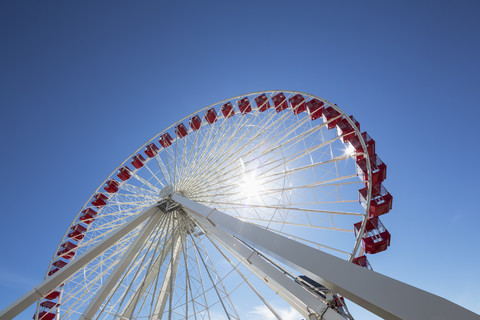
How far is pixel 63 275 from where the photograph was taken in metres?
9.17

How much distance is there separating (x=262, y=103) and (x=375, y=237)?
9.21 m

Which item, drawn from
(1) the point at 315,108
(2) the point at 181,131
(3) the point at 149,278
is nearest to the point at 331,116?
(1) the point at 315,108

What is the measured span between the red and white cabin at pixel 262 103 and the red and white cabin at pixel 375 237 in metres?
8.30

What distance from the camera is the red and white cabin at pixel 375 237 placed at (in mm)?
10859

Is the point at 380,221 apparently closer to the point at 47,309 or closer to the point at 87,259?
the point at 87,259

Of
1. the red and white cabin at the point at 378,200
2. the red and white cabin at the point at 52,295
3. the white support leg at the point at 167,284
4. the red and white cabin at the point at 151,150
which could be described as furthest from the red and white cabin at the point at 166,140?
the red and white cabin at the point at 378,200

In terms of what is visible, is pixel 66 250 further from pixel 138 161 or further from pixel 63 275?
pixel 63 275

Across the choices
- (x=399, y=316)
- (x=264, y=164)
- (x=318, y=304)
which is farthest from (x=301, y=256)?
(x=264, y=164)

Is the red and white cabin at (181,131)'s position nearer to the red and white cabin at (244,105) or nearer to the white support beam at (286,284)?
the red and white cabin at (244,105)

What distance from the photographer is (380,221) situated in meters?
11.3

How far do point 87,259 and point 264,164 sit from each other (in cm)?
812

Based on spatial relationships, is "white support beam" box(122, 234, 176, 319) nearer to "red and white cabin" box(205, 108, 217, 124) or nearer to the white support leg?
the white support leg

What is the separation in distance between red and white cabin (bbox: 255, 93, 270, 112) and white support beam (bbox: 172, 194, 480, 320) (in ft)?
39.2

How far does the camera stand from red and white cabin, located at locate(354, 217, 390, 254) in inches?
428
